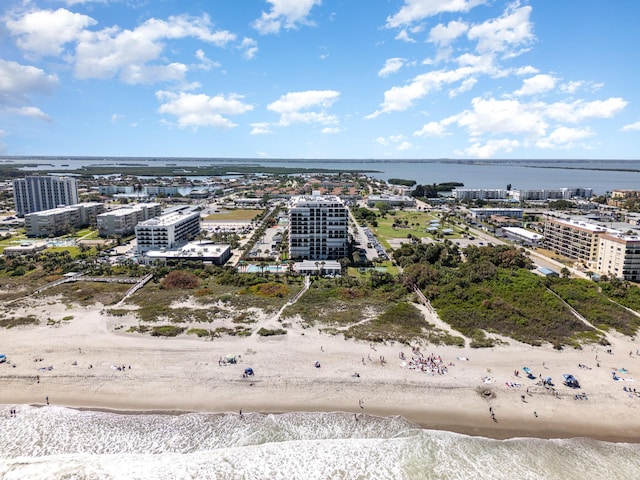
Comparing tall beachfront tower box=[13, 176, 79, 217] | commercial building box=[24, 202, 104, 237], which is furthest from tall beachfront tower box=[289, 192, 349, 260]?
tall beachfront tower box=[13, 176, 79, 217]

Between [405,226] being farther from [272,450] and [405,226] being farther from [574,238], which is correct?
[272,450]

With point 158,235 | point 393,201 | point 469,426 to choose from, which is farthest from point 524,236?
point 158,235

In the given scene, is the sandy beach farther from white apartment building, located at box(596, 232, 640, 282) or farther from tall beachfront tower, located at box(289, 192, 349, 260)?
tall beachfront tower, located at box(289, 192, 349, 260)

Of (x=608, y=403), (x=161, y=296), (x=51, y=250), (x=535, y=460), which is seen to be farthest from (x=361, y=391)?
(x=51, y=250)

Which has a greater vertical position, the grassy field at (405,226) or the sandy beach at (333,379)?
the grassy field at (405,226)

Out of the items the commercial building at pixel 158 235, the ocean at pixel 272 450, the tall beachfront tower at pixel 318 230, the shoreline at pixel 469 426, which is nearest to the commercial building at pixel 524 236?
the tall beachfront tower at pixel 318 230

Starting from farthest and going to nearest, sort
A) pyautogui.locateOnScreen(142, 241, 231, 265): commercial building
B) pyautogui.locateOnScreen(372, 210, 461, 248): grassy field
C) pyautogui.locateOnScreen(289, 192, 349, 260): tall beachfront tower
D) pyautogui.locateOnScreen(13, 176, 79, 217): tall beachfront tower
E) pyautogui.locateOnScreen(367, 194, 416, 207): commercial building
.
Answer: pyautogui.locateOnScreen(367, 194, 416, 207): commercial building < pyautogui.locateOnScreen(13, 176, 79, 217): tall beachfront tower < pyautogui.locateOnScreen(372, 210, 461, 248): grassy field < pyautogui.locateOnScreen(289, 192, 349, 260): tall beachfront tower < pyautogui.locateOnScreen(142, 241, 231, 265): commercial building

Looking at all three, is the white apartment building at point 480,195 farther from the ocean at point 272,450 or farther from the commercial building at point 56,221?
the ocean at point 272,450
